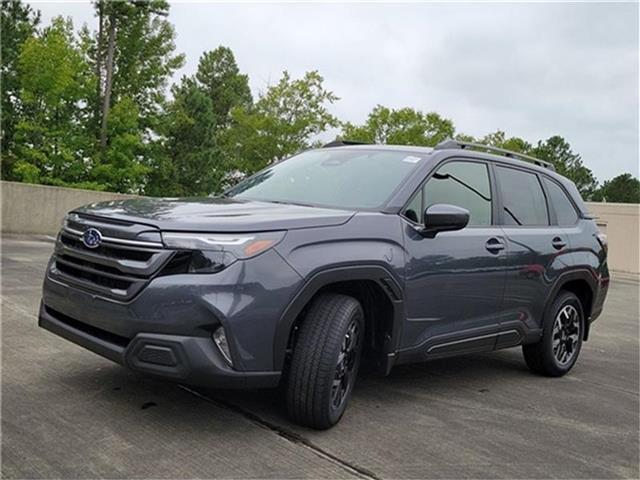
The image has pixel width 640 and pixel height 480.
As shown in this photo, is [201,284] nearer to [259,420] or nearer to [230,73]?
[259,420]

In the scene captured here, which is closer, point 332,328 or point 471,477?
point 471,477

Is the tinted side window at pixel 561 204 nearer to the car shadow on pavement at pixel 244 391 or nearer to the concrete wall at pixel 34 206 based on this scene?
the car shadow on pavement at pixel 244 391

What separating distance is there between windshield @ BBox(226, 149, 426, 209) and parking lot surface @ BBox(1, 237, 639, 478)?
136cm

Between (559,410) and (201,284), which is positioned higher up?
(201,284)

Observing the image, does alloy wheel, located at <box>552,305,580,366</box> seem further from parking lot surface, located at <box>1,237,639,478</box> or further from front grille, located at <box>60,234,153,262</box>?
front grille, located at <box>60,234,153,262</box>

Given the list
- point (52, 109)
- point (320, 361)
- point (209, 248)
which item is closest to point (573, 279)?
point (320, 361)

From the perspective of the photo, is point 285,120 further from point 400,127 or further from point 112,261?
point 112,261

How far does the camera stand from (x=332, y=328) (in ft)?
11.7

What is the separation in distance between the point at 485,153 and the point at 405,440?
257 cm

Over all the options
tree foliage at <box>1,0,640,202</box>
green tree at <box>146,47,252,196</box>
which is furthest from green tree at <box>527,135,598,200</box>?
green tree at <box>146,47,252,196</box>

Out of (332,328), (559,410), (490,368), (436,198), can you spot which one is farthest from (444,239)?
(490,368)

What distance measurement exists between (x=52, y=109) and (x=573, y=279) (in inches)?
1019

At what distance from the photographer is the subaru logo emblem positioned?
137 inches

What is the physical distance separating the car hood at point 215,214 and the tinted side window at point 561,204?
2668 millimetres
